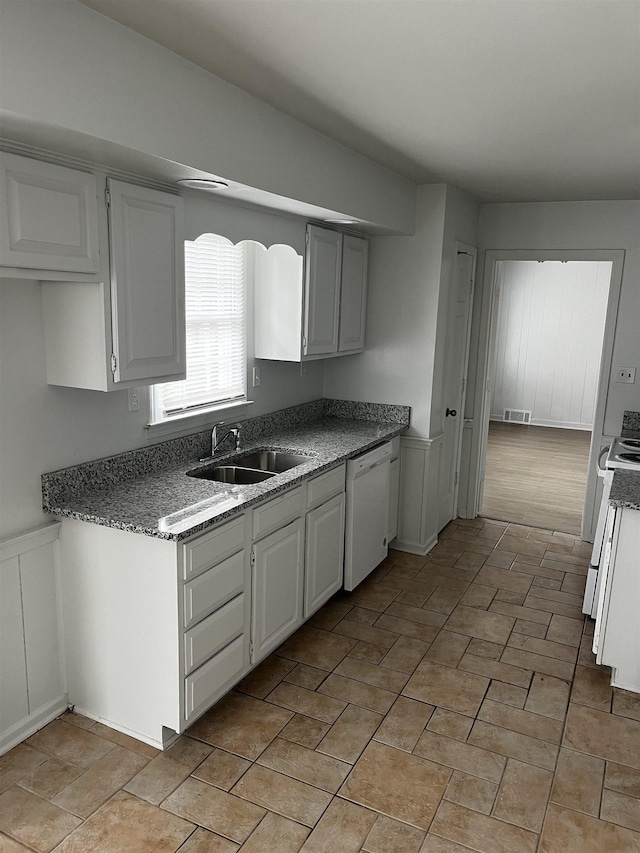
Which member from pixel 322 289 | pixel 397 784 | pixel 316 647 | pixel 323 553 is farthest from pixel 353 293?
pixel 397 784

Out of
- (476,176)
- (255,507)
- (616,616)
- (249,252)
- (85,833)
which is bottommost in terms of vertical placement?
(85,833)

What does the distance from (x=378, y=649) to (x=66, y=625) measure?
1.52 metres

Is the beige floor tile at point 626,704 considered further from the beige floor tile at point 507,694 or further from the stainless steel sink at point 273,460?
the stainless steel sink at point 273,460

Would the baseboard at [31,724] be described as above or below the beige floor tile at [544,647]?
above

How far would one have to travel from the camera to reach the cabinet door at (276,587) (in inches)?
116

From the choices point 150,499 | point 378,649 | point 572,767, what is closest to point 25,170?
point 150,499

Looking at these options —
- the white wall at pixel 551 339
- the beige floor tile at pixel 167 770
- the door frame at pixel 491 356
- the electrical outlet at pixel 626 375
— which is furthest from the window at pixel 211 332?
the white wall at pixel 551 339

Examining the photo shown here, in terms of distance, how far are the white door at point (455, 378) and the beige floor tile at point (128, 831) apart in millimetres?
2997

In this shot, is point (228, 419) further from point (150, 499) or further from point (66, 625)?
point (66, 625)

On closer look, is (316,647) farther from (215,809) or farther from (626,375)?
(626,375)

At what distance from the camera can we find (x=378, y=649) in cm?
335

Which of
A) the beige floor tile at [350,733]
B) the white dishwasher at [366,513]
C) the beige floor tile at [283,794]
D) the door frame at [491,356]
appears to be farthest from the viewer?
the door frame at [491,356]

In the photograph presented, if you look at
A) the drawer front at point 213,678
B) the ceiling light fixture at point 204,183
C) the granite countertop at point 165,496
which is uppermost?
the ceiling light fixture at point 204,183

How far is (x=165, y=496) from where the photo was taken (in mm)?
2768
